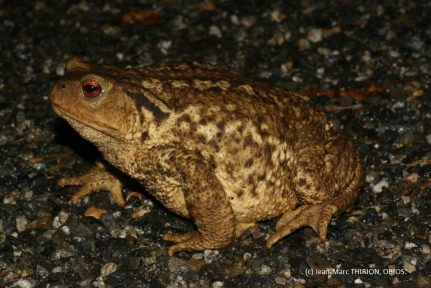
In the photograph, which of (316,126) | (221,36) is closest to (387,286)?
(316,126)

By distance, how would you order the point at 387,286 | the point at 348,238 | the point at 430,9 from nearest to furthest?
1. the point at 387,286
2. the point at 348,238
3. the point at 430,9

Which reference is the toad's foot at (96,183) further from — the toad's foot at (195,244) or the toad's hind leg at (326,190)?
the toad's hind leg at (326,190)

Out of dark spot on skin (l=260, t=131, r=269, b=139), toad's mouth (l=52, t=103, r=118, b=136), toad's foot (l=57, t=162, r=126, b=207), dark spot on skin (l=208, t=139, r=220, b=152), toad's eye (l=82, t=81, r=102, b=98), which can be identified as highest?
toad's eye (l=82, t=81, r=102, b=98)

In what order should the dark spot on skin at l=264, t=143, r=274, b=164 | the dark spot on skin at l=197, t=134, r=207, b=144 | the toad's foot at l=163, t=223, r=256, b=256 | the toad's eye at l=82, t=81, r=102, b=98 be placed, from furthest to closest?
1. the toad's foot at l=163, t=223, r=256, b=256
2. the dark spot on skin at l=264, t=143, r=274, b=164
3. the dark spot on skin at l=197, t=134, r=207, b=144
4. the toad's eye at l=82, t=81, r=102, b=98

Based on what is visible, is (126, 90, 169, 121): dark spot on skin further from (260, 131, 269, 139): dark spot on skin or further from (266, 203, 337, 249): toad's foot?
(266, 203, 337, 249): toad's foot

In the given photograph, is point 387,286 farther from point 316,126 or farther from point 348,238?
point 316,126

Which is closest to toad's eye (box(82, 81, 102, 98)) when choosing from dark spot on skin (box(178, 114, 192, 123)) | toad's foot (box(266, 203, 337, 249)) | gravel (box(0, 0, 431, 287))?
dark spot on skin (box(178, 114, 192, 123))

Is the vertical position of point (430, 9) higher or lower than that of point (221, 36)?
higher

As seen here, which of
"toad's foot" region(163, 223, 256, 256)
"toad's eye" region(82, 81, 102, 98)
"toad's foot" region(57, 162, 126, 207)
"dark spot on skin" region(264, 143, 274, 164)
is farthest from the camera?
"toad's foot" region(57, 162, 126, 207)
